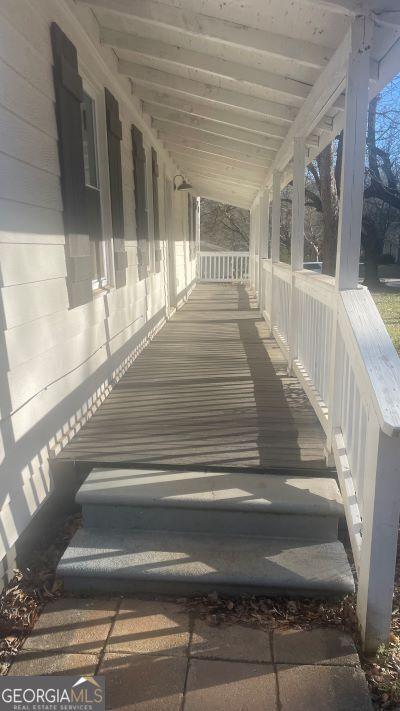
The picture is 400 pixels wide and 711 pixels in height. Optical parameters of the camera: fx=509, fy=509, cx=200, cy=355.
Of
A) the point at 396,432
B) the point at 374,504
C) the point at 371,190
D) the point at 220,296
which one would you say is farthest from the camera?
the point at 371,190

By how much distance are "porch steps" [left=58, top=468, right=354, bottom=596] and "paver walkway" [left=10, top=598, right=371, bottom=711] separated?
159 mm

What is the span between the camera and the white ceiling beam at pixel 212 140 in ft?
19.5

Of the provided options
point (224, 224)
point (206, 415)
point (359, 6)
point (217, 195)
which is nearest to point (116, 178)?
point (206, 415)

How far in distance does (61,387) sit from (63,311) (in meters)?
0.45

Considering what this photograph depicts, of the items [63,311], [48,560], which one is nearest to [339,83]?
[63,311]

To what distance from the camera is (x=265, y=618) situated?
2.02 m

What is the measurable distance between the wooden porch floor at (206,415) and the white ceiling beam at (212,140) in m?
2.32

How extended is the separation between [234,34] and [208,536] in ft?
9.07

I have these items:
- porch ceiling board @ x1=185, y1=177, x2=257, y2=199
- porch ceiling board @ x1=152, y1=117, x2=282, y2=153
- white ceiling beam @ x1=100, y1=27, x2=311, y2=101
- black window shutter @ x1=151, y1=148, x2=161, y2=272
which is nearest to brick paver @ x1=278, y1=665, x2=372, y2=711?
white ceiling beam @ x1=100, y1=27, x2=311, y2=101

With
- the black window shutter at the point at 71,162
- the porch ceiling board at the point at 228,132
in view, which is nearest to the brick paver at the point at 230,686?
the black window shutter at the point at 71,162

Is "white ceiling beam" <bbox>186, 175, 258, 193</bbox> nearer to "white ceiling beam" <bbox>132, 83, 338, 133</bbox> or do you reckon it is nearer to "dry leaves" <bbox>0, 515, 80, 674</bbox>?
"white ceiling beam" <bbox>132, 83, 338, 133</bbox>

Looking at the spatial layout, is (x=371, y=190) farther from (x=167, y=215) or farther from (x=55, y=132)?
(x=55, y=132)

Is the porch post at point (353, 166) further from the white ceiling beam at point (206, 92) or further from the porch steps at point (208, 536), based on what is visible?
the white ceiling beam at point (206, 92)

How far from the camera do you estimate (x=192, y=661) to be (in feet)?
5.94
